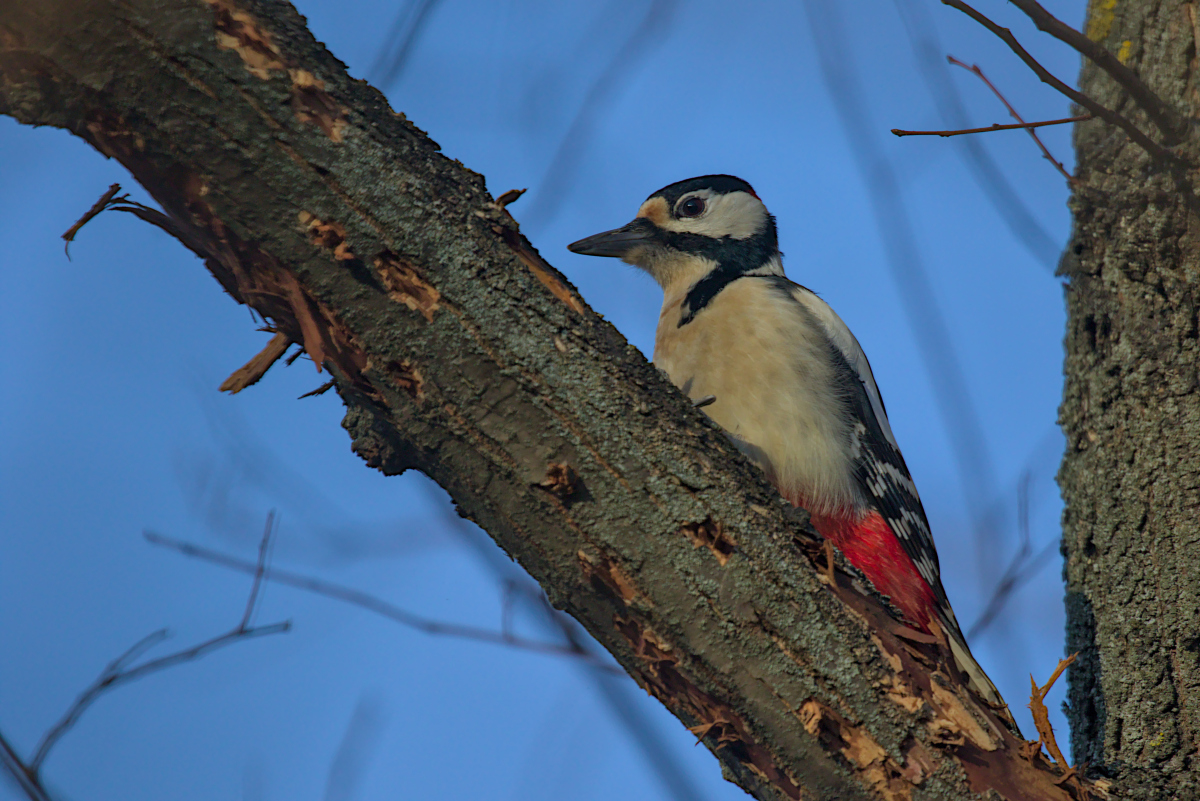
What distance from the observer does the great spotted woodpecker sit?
127 inches

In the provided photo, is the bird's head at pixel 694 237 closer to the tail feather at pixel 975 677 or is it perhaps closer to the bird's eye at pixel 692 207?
the bird's eye at pixel 692 207

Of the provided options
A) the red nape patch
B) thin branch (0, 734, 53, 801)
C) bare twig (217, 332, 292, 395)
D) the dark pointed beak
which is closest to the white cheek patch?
the dark pointed beak

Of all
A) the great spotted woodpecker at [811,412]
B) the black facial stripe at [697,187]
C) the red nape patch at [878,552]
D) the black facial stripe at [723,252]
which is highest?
the black facial stripe at [697,187]

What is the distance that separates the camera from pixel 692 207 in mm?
4219

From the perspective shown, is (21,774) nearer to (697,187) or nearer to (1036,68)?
(1036,68)

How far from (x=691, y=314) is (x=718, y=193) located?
0.85 metres

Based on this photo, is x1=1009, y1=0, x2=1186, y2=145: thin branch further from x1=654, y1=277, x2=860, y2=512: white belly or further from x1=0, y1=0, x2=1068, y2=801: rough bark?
x1=654, y1=277, x2=860, y2=512: white belly

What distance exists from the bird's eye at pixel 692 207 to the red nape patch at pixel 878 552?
1.57 metres

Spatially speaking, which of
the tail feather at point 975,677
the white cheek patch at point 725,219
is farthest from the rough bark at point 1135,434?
the white cheek patch at point 725,219

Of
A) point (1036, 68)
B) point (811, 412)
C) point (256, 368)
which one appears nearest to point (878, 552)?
point (811, 412)

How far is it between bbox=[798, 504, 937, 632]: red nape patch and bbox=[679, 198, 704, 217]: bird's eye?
5.14 feet

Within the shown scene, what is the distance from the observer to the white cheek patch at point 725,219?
13.7ft

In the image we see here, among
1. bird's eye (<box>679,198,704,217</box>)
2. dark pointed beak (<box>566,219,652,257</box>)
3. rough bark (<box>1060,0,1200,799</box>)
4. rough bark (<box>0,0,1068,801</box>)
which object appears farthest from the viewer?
bird's eye (<box>679,198,704,217</box>)

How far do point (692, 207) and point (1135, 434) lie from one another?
2.11 meters
